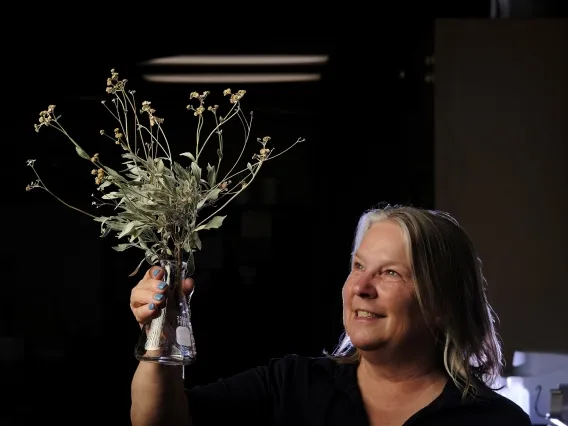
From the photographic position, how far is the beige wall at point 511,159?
3355 mm

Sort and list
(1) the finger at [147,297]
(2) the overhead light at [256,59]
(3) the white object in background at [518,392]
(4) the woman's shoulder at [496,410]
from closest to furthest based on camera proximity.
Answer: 1. (1) the finger at [147,297]
2. (4) the woman's shoulder at [496,410]
3. (3) the white object in background at [518,392]
4. (2) the overhead light at [256,59]

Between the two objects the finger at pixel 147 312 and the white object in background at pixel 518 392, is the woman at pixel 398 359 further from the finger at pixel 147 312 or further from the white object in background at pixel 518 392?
the white object in background at pixel 518 392

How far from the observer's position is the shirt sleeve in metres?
1.73

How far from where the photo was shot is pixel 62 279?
10.9 ft

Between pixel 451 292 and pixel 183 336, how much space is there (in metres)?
0.60

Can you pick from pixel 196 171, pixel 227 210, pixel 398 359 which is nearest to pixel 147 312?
pixel 196 171

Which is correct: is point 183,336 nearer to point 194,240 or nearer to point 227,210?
point 194,240

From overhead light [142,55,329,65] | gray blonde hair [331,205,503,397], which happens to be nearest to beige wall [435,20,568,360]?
overhead light [142,55,329,65]

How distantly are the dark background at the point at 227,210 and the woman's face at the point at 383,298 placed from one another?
1.60 meters

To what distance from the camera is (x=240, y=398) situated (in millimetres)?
1796

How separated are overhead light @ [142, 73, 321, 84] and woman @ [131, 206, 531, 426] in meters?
1.60

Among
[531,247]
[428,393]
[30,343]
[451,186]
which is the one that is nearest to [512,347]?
[531,247]

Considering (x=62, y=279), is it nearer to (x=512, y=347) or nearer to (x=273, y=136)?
(x=273, y=136)

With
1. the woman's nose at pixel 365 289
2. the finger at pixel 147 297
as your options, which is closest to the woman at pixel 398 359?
the woman's nose at pixel 365 289
